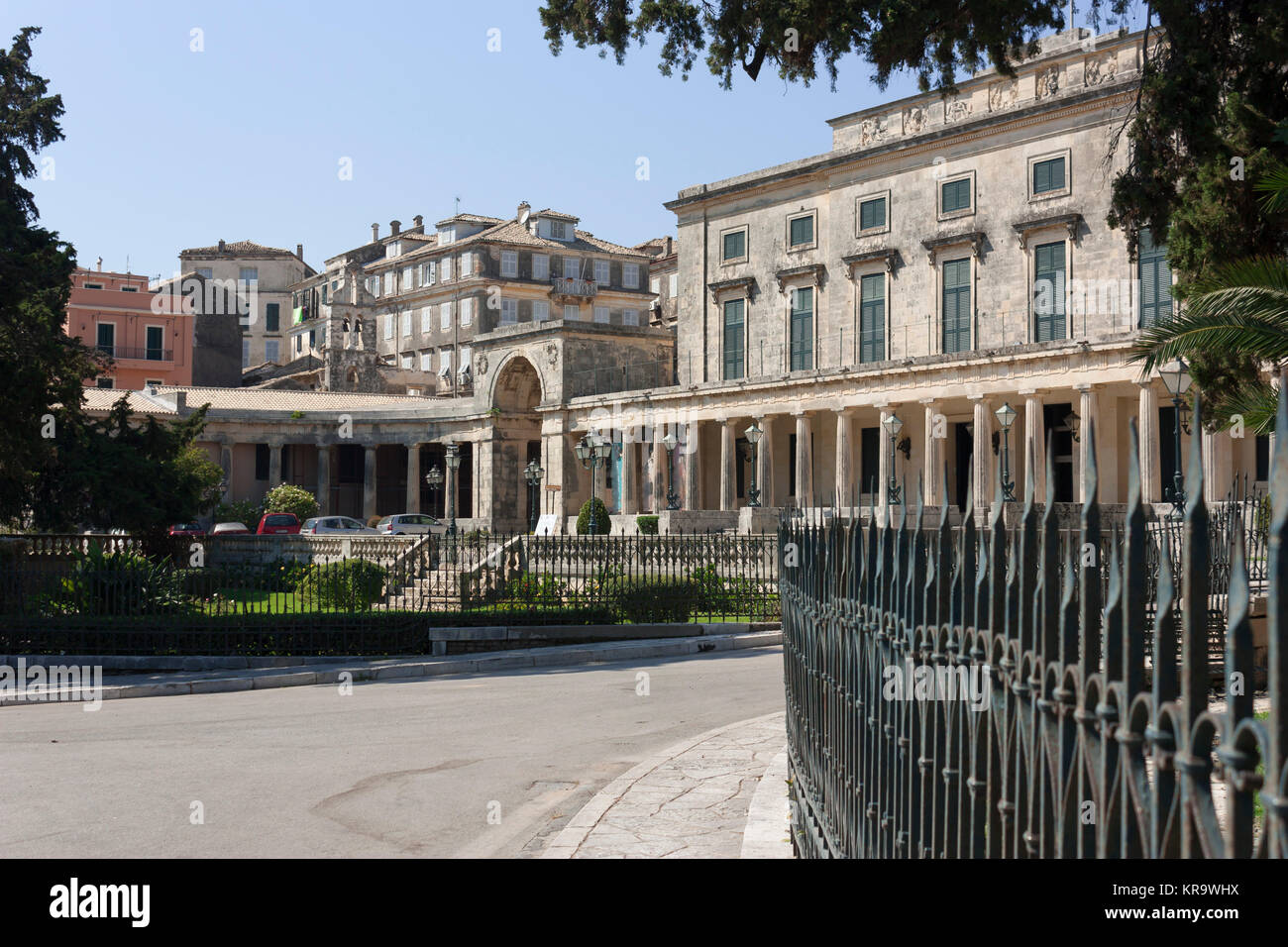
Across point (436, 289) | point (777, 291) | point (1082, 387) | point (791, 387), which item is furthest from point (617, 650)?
point (436, 289)

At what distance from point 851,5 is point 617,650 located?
379 inches

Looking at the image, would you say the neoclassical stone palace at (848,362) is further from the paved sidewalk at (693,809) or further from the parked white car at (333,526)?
the paved sidewalk at (693,809)

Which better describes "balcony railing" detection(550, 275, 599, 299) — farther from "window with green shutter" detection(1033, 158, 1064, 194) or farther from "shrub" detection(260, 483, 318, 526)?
"window with green shutter" detection(1033, 158, 1064, 194)

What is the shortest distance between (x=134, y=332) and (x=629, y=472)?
3031 cm

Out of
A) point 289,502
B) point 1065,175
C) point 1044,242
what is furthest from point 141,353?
point 1065,175

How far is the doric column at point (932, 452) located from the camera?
37.4m

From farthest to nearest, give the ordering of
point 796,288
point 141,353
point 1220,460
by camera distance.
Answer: point 141,353
point 796,288
point 1220,460

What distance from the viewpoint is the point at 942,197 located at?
4253 cm

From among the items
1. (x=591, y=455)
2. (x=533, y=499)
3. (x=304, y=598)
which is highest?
(x=591, y=455)

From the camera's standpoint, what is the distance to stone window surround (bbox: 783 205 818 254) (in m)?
47.2

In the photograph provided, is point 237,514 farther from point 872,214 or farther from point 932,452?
point 932,452

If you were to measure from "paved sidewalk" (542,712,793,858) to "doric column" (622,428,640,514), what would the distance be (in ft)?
123

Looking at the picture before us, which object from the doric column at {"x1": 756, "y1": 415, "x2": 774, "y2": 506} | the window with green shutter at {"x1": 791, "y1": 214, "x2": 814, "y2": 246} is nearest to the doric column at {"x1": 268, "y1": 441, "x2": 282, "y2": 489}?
→ the doric column at {"x1": 756, "y1": 415, "x2": 774, "y2": 506}
